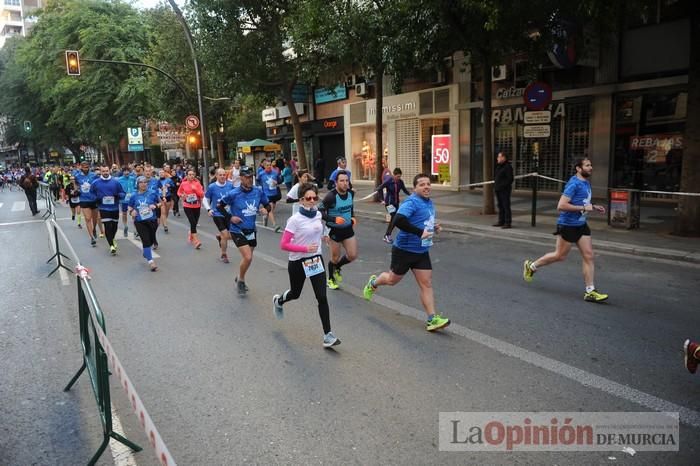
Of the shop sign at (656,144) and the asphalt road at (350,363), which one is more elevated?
the shop sign at (656,144)

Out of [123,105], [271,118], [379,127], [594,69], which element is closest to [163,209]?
[379,127]

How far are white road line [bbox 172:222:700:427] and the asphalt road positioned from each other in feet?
0.06

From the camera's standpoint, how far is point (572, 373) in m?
4.62

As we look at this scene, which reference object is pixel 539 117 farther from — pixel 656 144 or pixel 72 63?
pixel 72 63

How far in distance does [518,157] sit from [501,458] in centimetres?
1773

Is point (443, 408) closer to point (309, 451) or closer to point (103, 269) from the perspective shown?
point (309, 451)

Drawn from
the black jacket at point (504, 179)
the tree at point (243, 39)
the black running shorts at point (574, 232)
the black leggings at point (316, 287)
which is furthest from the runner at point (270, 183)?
the black running shorts at point (574, 232)

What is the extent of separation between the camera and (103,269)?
9.92m

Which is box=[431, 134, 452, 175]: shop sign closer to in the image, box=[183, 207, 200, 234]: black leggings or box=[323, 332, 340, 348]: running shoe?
box=[183, 207, 200, 234]: black leggings

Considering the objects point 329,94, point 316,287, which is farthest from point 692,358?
point 329,94

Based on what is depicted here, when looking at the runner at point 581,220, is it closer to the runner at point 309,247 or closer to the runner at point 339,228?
the runner at point 339,228

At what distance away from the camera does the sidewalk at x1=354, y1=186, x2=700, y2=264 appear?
969 centimetres

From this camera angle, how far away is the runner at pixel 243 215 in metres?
7.81

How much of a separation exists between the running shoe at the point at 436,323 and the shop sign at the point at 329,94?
22875mm
